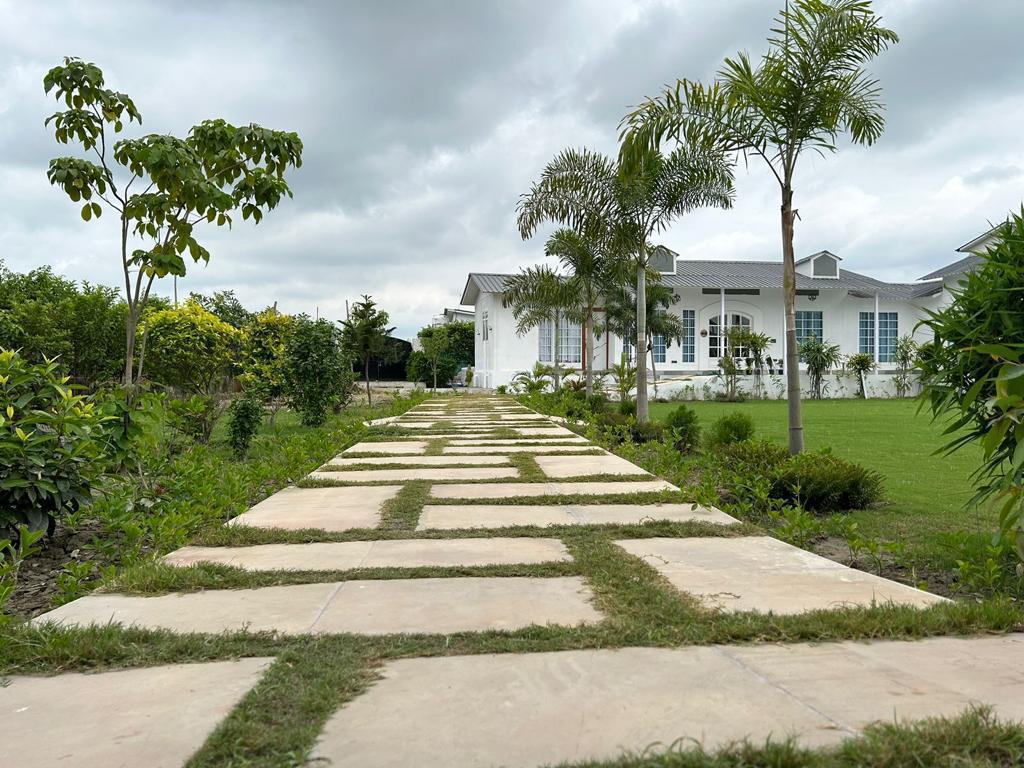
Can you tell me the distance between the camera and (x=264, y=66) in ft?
21.7

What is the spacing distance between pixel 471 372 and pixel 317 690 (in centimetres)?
3301

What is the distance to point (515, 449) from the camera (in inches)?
318

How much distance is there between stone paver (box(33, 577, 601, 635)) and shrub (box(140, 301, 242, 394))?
25.6ft

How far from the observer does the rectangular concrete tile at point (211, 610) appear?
2.44m

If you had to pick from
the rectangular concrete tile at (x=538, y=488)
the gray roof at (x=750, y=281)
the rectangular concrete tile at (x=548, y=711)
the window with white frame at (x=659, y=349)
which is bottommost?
the rectangular concrete tile at (x=538, y=488)

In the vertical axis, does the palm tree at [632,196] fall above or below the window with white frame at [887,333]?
above

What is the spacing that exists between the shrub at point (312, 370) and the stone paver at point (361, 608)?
382 inches

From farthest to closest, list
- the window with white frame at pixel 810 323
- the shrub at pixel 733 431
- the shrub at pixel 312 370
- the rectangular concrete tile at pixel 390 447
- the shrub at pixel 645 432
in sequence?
the window with white frame at pixel 810 323 < the shrub at pixel 312 370 < the shrub at pixel 645 432 < the rectangular concrete tile at pixel 390 447 < the shrub at pixel 733 431

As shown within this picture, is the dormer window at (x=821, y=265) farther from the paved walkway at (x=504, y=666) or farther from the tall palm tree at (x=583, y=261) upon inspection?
the paved walkway at (x=504, y=666)

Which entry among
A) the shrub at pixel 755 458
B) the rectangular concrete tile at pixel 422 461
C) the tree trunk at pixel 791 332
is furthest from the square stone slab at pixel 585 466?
the tree trunk at pixel 791 332

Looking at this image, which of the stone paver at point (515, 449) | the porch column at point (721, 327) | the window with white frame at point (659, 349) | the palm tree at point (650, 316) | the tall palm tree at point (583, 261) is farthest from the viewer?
the window with white frame at point (659, 349)

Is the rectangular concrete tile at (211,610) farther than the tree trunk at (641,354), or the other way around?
the tree trunk at (641,354)

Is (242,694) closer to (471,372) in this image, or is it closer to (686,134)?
(686,134)

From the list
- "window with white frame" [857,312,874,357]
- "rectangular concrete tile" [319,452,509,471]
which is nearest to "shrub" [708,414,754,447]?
"rectangular concrete tile" [319,452,509,471]
